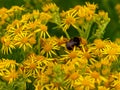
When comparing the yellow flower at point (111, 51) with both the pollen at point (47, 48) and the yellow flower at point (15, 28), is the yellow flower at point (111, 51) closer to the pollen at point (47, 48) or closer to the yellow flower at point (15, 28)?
the pollen at point (47, 48)

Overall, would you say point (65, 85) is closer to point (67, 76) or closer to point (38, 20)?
point (67, 76)

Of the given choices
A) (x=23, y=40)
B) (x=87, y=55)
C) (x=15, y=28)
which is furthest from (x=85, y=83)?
(x=15, y=28)

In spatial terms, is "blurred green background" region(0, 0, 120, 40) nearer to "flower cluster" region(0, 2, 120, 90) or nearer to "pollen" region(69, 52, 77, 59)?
"flower cluster" region(0, 2, 120, 90)

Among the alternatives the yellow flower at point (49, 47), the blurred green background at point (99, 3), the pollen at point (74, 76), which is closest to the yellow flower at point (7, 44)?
the yellow flower at point (49, 47)

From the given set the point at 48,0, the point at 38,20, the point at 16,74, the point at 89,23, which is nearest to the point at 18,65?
the point at 16,74

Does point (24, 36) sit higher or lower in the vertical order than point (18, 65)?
higher

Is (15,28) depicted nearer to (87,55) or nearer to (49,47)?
(49,47)

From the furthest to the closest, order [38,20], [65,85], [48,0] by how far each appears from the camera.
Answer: [48,0] < [38,20] < [65,85]
